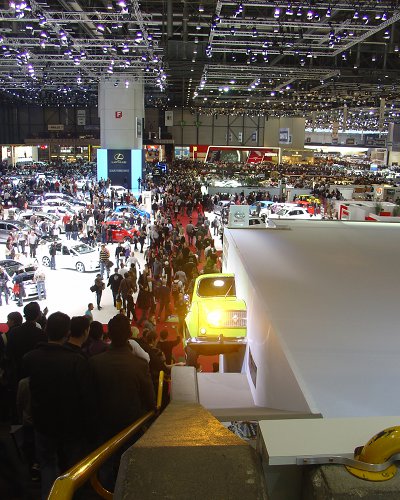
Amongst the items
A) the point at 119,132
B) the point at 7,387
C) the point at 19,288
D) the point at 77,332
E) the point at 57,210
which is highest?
the point at 119,132

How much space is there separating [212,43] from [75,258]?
1391 cm

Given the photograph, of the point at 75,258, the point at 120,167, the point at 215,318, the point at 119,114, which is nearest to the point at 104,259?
the point at 75,258

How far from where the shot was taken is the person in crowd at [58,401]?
127 inches

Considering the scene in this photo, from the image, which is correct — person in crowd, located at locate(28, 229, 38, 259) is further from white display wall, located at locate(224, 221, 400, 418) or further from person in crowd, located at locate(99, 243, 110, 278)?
white display wall, located at locate(224, 221, 400, 418)

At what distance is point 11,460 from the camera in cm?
431

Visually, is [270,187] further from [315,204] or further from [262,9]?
[262,9]

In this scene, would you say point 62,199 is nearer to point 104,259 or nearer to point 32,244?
point 32,244

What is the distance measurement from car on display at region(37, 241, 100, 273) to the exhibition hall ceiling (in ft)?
29.1

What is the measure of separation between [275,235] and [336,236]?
Result: 5.39ft

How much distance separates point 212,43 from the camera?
82.9 ft

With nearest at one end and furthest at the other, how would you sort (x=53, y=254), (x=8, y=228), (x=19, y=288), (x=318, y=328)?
(x=318, y=328) → (x=19, y=288) → (x=53, y=254) → (x=8, y=228)

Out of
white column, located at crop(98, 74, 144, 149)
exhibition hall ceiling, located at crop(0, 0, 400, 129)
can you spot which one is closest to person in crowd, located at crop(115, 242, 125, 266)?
exhibition hall ceiling, located at crop(0, 0, 400, 129)

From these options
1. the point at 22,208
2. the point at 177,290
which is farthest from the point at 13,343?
the point at 22,208

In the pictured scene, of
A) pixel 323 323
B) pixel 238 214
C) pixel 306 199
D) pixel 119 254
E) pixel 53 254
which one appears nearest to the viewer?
pixel 323 323
